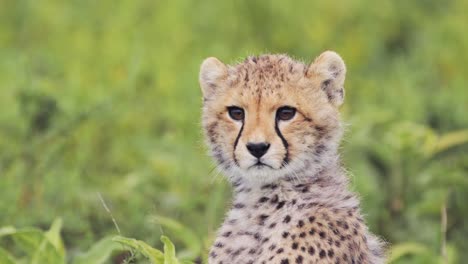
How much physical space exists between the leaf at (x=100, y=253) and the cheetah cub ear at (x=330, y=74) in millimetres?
1320

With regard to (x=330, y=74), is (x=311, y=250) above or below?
below

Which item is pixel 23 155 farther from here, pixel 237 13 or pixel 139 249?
pixel 237 13

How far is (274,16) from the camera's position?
15609mm

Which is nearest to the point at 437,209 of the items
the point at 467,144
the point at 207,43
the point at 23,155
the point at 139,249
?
the point at 467,144

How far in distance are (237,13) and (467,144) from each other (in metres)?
4.86

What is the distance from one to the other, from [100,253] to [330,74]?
150 centimetres

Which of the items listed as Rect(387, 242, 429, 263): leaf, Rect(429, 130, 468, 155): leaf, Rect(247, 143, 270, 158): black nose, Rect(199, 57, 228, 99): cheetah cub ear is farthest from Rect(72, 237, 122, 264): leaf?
Rect(429, 130, 468, 155): leaf

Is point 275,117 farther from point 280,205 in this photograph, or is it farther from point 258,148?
point 280,205

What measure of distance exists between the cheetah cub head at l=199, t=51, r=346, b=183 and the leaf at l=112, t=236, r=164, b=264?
1.84 feet

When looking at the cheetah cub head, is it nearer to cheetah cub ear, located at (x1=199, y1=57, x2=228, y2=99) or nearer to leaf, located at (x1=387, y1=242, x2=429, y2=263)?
cheetah cub ear, located at (x1=199, y1=57, x2=228, y2=99)

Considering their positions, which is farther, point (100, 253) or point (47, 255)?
point (100, 253)

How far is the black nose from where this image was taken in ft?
22.5

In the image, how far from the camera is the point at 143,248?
22.1ft

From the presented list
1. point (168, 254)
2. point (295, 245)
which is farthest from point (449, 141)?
point (168, 254)
